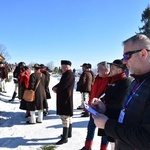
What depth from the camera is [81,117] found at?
913 cm

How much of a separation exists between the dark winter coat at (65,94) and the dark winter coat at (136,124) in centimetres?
413

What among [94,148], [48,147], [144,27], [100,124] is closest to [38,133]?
[48,147]

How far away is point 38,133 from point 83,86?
11.9 ft

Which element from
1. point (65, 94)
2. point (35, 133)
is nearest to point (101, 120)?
point (65, 94)

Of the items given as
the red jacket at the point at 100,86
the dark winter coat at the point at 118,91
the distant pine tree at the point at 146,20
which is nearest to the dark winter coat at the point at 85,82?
the red jacket at the point at 100,86

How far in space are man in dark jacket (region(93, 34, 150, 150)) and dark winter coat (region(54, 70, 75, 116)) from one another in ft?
13.3

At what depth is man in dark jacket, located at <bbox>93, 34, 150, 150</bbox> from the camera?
6.14 ft

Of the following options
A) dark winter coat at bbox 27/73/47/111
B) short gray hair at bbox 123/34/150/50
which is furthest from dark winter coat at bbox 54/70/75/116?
short gray hair at bbox 123/34/150/50

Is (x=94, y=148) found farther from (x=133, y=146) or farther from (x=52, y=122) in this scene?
(x=133, y=146)

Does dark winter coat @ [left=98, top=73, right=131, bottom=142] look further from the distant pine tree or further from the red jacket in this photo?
the distant pine tree

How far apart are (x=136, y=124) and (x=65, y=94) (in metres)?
4.40

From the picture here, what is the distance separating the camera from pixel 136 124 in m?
1.97

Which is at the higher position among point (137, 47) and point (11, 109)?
point (137, 47)

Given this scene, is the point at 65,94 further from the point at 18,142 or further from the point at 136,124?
the point at 136,124
